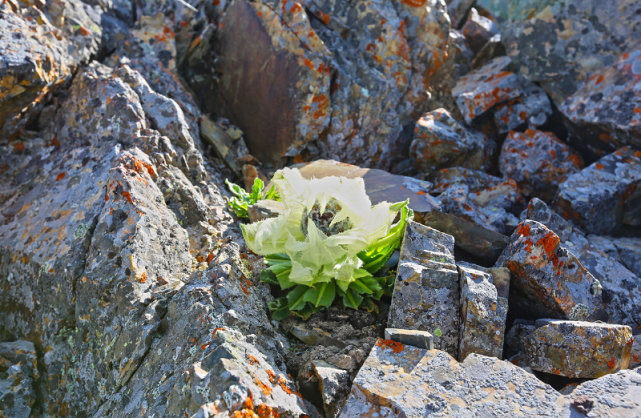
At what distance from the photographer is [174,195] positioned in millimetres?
3059

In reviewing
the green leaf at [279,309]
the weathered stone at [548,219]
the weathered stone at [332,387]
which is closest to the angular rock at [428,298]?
the weathered stone at [332,387]

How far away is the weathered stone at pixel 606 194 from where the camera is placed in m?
3.76

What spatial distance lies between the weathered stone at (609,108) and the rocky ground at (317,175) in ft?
0.06

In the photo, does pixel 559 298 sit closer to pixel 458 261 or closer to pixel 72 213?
pixel 458 261

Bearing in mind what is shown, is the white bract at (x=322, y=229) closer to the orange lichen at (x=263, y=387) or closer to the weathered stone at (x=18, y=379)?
the orange lichen at (x=263, y=387)

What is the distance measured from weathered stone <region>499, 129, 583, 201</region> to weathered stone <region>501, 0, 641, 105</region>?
22.6 inches

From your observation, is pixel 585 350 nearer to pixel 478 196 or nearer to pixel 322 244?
pixel 322 244

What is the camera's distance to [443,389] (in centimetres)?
180

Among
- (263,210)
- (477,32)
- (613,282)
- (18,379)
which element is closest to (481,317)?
(613,282)

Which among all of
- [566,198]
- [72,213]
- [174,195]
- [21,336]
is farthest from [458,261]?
[21,336]

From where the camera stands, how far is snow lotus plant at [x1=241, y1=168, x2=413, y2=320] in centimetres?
237

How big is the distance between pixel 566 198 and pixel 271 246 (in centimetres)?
271

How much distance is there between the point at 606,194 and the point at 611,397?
258cm

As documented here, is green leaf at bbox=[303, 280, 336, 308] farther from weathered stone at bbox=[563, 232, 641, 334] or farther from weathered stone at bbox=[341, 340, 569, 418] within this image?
weathered stone at bbox=[563, 232, 641, 334]
